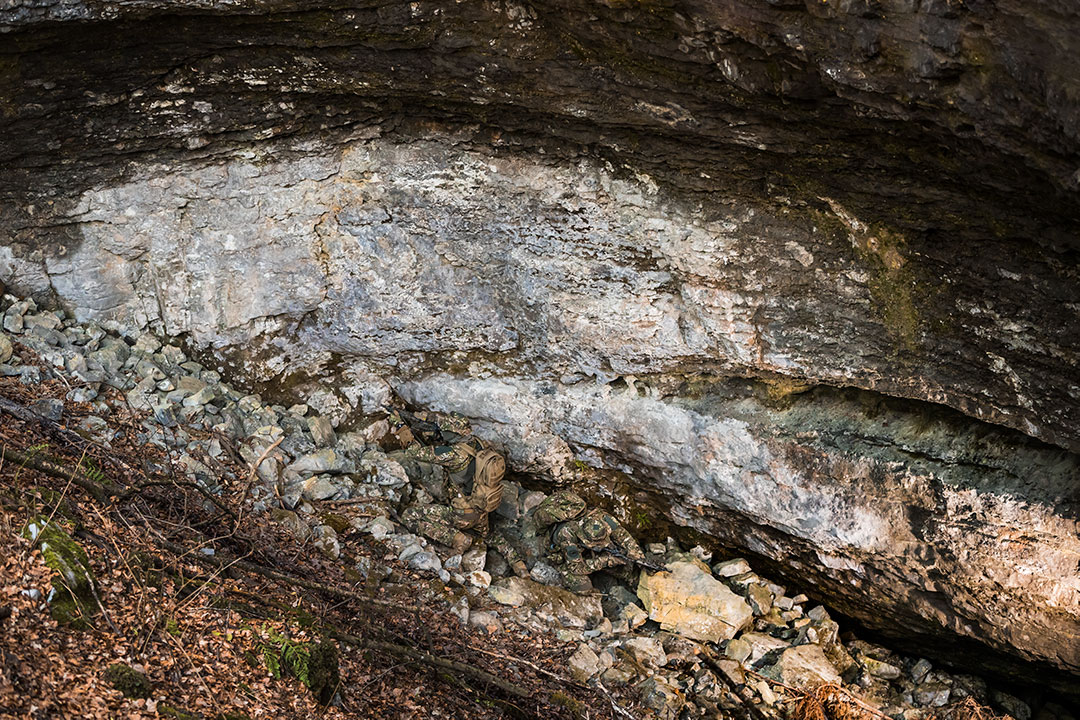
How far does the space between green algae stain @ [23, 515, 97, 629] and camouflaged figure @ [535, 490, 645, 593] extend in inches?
132

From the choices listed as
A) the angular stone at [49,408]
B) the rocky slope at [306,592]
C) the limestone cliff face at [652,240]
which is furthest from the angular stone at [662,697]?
the angular stone at [49,408]

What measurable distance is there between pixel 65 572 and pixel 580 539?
3603 mm

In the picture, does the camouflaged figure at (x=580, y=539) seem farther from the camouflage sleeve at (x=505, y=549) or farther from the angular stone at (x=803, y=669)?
the angular stone at (x=803, y=669)

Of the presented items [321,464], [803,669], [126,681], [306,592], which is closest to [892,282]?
[803,669]

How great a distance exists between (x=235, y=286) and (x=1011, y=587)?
18.6 ft

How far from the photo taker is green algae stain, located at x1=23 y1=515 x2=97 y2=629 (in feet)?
12.7

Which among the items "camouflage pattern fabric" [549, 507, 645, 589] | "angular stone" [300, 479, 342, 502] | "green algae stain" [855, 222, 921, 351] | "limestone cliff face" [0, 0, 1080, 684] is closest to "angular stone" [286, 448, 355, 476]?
"angular stone" [300, 479, 342, 502]

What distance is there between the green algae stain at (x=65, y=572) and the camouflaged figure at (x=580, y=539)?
11.0ft

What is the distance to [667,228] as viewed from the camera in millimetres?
5887

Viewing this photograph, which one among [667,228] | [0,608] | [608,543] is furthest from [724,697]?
[0,608]

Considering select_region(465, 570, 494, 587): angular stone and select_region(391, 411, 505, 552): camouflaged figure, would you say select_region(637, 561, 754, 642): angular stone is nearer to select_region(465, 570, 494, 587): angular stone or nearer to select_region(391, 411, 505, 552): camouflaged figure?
select_region(465, 570, 494, 587): angular stone

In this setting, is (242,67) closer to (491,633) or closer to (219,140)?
(219,140)

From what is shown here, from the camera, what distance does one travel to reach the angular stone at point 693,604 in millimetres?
6301

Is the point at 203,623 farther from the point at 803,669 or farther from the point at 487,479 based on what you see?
the point at 803,669
